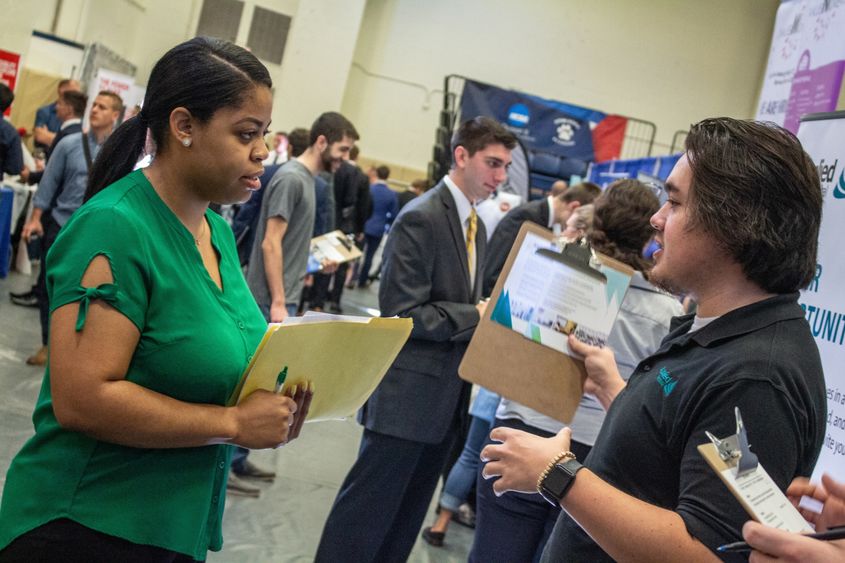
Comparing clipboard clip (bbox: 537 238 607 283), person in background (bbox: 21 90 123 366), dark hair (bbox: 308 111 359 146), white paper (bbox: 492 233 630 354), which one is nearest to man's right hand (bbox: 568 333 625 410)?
white paper (bbox: 492 233 630 354)

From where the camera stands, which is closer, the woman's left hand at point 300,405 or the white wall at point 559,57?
the woman's left hand at point 300,405

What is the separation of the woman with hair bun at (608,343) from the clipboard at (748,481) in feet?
5.18

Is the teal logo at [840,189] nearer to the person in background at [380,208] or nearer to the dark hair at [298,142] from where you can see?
the dark hair at [298,142]

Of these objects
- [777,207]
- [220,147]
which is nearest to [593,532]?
[777,207]

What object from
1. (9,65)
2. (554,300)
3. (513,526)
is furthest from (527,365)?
(9,65)

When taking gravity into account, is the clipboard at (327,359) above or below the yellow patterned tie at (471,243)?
below

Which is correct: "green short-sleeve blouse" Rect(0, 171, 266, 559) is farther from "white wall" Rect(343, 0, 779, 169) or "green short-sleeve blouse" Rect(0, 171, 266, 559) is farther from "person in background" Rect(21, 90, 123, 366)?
"white wall" Rect(343, 0, 779, 169)

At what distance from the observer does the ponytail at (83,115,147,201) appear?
1715 millimetres

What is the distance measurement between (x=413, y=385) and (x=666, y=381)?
5.31 feet

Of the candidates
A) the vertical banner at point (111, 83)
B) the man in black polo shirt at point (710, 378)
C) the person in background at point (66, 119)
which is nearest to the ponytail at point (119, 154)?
the man in black polo shirt at point (710, 378)

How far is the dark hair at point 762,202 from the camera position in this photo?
4.72 feet

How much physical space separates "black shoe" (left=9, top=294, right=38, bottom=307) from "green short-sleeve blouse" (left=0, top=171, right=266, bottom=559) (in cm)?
584

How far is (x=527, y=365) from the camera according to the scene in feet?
8.14

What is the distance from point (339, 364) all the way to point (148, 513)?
0.47 m
